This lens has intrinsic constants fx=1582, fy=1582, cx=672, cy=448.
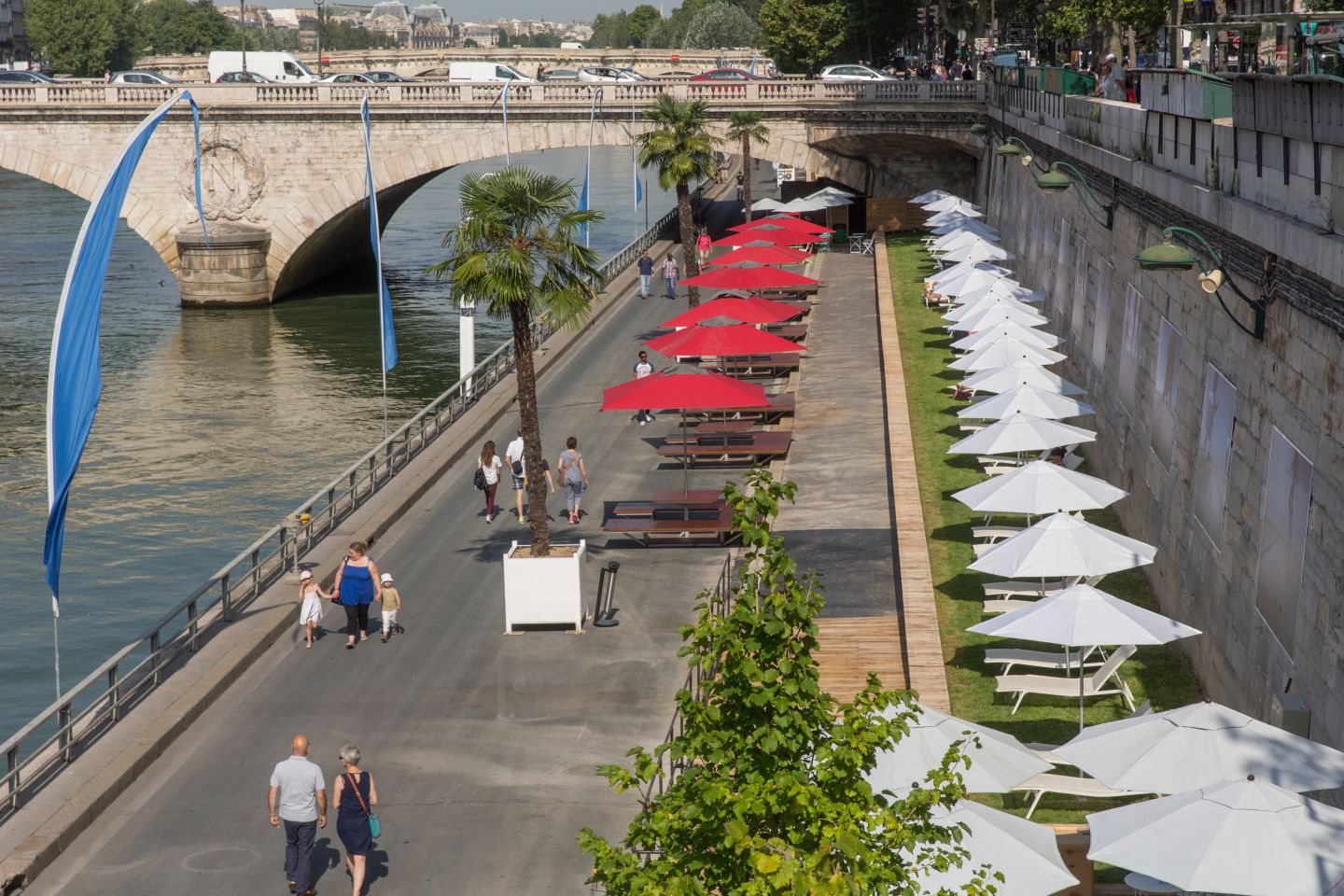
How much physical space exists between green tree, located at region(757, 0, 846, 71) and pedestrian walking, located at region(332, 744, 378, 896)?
87088 millimetres

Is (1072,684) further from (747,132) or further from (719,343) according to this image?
(747,132)

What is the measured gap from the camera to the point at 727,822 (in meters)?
7.25

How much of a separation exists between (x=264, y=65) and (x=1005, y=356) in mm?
59743

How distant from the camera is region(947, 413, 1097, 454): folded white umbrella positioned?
23516 mm

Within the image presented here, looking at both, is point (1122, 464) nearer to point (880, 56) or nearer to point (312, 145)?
point (312, 145)

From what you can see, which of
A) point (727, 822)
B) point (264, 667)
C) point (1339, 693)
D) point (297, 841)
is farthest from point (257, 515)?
point (727, 822)

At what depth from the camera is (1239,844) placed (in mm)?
10367

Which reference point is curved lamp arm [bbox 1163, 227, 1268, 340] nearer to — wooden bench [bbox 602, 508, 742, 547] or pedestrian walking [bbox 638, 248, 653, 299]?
wooden bench [bbox 602, 508, 742, 547]

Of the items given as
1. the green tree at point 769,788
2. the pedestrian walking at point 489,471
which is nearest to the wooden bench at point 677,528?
the pedestrian walking at point 489,471

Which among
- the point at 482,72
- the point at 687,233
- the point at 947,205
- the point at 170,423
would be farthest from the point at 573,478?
the point at 482,72

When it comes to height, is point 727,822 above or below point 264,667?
above

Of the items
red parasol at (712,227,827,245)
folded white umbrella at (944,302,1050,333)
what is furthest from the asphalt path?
red parasol at (712,227,827,245)

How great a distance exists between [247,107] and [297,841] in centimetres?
5128

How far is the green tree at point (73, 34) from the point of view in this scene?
519ft
